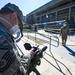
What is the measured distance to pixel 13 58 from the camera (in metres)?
0.89

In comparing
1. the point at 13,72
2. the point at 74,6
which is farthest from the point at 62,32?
the point at 74,6

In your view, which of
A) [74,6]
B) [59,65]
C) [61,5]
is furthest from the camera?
[61,5]

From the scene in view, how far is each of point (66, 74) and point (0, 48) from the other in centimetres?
282

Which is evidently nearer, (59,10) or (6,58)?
(6,58)

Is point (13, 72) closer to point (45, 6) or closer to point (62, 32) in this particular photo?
point (62, 32)

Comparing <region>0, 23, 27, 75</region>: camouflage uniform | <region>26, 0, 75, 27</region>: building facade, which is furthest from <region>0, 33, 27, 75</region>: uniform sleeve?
<region>26, 0, 75, 27</region>: building facade

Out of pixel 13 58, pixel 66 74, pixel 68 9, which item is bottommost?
pixel 66 74

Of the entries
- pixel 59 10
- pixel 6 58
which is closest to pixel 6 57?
pixel 6 58

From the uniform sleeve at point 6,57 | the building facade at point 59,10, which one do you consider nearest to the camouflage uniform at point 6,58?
the uniform sleeve at point 6,57

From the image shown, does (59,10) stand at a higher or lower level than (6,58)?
higher

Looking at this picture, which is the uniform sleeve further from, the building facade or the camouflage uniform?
the building facade

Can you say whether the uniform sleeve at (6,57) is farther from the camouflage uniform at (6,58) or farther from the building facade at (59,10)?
the building facade at (59,10)

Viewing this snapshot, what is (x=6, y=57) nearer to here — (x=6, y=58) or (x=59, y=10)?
(x=6, y=58)

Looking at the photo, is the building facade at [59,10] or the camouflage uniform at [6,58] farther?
the building facade at [59,10]
